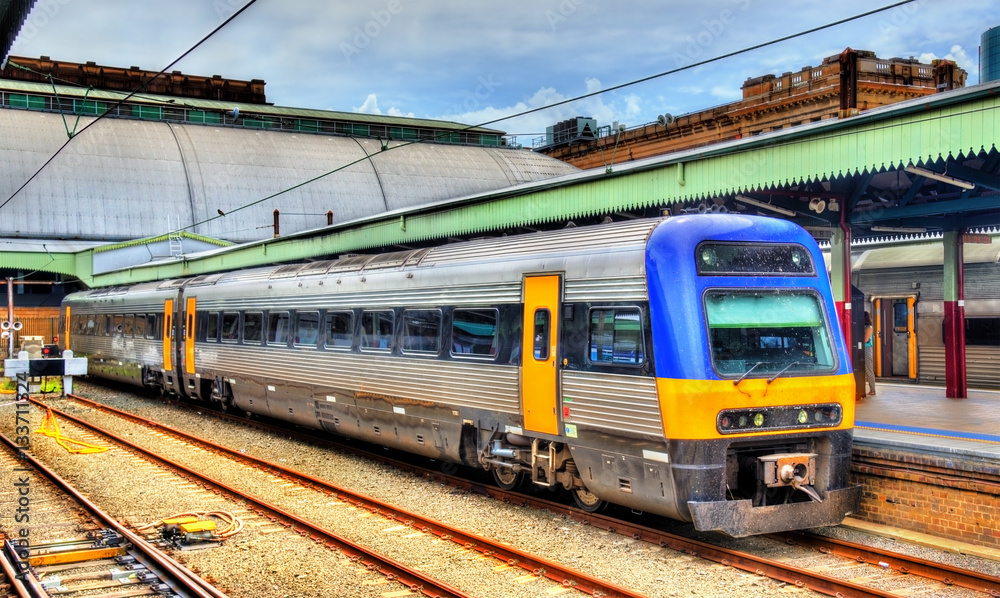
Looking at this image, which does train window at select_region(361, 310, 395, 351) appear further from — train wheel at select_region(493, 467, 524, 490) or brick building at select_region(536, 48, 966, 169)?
brick building at select_region(536, 48, 966, 169)

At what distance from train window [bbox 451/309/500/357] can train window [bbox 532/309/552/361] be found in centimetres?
85

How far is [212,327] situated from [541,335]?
523 inches

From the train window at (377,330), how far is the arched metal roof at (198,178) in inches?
1454

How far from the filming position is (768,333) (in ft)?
32.5

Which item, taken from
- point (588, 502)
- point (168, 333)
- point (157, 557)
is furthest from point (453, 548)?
point (168, 333)

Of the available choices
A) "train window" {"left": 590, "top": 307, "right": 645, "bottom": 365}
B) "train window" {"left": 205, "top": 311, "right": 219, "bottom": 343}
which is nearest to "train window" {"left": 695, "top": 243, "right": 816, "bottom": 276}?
"train window" {"left": 590, "top": 307, "right": 645, "bottom": 365}

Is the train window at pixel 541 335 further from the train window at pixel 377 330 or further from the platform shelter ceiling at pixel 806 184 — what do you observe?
the train window at pixel 377 330

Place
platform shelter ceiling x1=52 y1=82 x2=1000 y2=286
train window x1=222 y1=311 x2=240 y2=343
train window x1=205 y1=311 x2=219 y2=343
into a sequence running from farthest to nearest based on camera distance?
train window x1=205 y1=311 x2=219 y2=343
train window x1=222 y1=311 x2=240 y2=343
platform shelter ceiling x1=52 y1=82 x2=1000 y2=286

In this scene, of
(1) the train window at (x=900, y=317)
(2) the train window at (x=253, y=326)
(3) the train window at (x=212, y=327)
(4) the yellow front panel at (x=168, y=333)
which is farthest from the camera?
(4) the yellow front panel at (x=168, y=333)

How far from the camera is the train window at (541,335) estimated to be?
440 inches

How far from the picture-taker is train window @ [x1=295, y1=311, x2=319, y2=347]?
1738 centimetres

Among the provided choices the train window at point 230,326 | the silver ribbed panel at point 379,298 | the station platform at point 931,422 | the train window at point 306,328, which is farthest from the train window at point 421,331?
the train window at point 230,326

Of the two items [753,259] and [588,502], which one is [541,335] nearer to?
[588,502]

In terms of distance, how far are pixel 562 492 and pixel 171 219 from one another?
4469 cm
